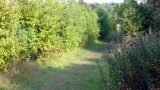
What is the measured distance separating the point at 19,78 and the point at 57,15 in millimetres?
4697

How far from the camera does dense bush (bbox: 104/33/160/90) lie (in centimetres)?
595

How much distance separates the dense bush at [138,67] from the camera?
595 centimetres

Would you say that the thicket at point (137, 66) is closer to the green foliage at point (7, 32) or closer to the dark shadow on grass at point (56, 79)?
the dark shadow on grass at point (56, 79)

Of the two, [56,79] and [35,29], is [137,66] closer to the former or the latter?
[56,79]

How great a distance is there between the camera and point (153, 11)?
50.5 ft

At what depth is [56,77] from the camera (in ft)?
40.7

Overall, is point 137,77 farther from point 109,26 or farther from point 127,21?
point 109,26

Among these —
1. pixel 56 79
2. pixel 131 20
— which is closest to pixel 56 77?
pixel 56 79

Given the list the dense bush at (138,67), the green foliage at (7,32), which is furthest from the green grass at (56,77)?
the dense bush at (138,67)

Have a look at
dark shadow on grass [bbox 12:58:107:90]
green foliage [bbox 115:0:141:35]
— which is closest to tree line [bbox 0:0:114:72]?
dark shadow on grass [bbox 12:58:107:90]

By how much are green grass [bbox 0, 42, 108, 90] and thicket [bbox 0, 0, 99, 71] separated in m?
0.53

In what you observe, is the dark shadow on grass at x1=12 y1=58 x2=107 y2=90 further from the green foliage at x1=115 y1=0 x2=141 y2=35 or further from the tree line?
the green foliage at x1=115 y1=0 x2=141 y2=35

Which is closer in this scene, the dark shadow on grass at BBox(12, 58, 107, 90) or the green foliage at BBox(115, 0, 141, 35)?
the dark shadow on grass at BBox(12, 58, 107, 90)

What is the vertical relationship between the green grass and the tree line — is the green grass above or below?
below
